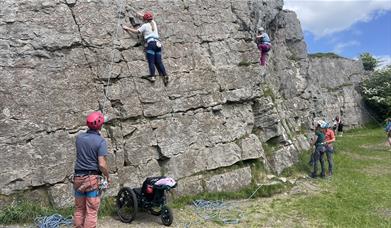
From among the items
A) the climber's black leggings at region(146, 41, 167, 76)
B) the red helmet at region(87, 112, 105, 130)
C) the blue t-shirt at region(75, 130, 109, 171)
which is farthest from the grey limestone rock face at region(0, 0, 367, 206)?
the red helmet at region(87, 112, 105, 130)

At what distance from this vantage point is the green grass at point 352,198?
12.9 m

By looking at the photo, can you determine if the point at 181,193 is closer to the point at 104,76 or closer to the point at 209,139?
the point at 209,139

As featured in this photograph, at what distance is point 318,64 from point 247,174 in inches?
1171

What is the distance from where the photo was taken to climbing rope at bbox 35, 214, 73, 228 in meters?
10.7

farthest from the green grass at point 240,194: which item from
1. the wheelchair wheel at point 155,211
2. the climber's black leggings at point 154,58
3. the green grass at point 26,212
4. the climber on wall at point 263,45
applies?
the climber on wall at point 263,45

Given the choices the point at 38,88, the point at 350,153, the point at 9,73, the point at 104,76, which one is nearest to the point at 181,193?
the point at 104,76

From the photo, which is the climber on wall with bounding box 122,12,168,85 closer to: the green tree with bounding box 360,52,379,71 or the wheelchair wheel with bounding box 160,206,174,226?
the wheelchair wheel with bounding box 160,206,174,226

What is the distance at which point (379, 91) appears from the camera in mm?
Result: 43562

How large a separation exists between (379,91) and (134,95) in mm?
36983

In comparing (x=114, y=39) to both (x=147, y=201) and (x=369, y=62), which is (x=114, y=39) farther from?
(x=369, y=62)

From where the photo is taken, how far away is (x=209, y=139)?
15016 millimetres

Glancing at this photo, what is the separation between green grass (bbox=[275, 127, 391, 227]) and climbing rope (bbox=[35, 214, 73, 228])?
676 cm

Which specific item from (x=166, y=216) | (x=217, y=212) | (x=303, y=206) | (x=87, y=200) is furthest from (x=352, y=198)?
(x=87, y=200)

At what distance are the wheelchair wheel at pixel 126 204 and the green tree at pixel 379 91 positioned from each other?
122 ft
